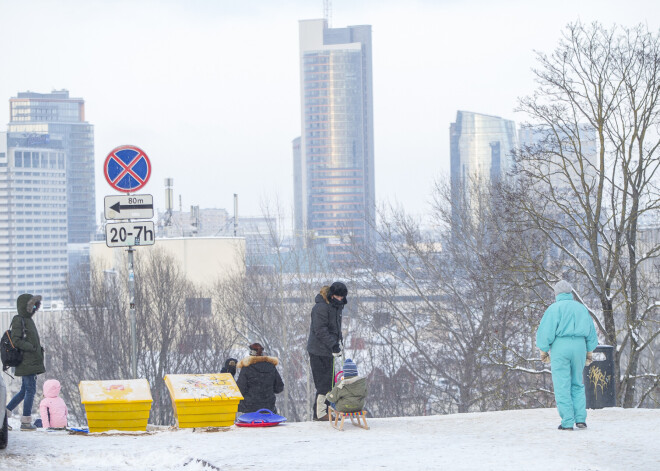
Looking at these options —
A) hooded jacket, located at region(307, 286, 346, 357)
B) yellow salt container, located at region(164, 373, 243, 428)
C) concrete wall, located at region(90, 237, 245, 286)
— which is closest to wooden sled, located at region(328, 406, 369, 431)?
hooded jacket, located at region(307, 286, 346, 357)

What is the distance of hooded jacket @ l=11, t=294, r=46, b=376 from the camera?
1155cm

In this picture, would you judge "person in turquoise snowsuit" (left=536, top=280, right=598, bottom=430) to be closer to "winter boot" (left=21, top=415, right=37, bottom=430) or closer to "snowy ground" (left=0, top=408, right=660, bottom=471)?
"snowy ground" (left=0, top=408, right=660, bottom=471)

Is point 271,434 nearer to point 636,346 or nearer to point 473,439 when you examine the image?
point 473,439

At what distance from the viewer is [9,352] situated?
11.5m

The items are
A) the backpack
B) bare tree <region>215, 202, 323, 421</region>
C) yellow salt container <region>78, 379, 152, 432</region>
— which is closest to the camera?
yellow salt container <region>78, 379, 152, 432</region>

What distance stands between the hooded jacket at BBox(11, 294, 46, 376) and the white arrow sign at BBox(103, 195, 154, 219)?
4.85 feet

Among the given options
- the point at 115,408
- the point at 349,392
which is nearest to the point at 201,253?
the point at 115,408

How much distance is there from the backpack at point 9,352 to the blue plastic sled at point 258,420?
298 centimetres

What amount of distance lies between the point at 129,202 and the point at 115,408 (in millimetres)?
3028

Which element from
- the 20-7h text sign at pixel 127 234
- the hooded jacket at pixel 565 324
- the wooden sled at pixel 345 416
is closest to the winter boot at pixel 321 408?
the wooden sled at pixel 345 416

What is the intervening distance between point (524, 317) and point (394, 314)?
1617 cm

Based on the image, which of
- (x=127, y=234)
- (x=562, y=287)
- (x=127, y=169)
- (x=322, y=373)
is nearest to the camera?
(x=562, y=287)

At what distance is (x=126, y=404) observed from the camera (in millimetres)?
10562

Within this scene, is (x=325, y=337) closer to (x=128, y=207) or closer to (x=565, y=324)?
(x=565, y=324)
